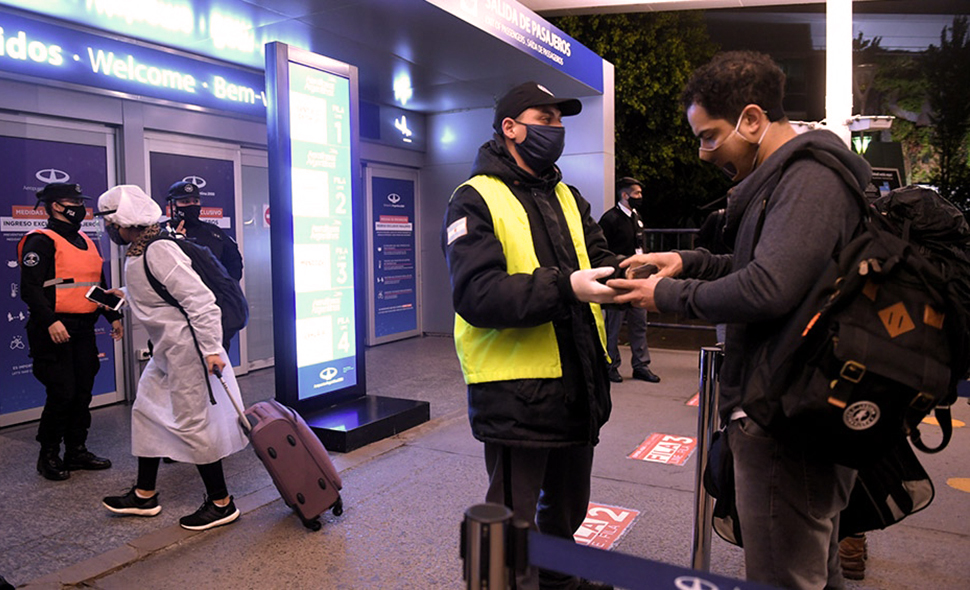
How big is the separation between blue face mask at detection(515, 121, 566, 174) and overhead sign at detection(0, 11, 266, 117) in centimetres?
480

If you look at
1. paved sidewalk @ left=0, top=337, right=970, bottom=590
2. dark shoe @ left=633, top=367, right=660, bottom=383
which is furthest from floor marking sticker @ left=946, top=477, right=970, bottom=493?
dark shoe @ left=633, top=367, right=660, bottom=383

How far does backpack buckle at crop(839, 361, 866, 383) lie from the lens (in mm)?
1676

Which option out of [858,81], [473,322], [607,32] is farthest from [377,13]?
[858,81]

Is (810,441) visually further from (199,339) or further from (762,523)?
(199,339)

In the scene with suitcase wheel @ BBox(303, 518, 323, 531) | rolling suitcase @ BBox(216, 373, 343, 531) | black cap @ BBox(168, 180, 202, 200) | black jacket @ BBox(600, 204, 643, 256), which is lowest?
suitcase wheel @ BBox(303, 518, 323, 531)

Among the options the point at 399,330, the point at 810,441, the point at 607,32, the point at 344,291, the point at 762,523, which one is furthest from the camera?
the point at 607,32

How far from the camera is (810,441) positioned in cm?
179

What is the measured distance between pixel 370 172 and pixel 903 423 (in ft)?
28.4

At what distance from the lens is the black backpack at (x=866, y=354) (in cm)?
168

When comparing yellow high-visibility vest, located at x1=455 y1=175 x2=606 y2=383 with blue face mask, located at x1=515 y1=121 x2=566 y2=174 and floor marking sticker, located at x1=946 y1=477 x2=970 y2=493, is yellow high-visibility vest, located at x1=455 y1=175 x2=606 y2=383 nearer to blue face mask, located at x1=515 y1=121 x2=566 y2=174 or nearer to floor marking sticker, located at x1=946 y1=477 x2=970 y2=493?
blue face mask, located at x1=515 y1=121 x2=566 y2=174

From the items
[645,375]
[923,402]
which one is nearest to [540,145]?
[923,402]

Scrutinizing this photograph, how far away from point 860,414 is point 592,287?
0.85 meters

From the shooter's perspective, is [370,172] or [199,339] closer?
[199,339]

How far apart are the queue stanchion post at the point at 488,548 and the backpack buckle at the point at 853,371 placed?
82 centimetres
